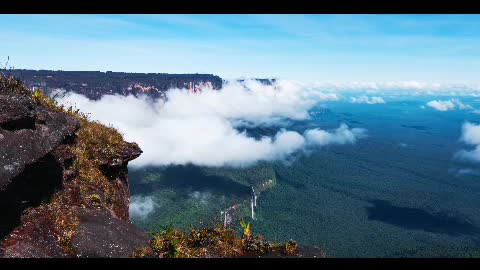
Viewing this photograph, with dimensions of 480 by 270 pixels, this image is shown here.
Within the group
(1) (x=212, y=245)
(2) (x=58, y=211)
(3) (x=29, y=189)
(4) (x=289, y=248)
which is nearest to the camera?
(3) (x=29, y=189)

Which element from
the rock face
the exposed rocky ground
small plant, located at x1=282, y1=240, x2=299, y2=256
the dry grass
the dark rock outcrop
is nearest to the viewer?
the rock face

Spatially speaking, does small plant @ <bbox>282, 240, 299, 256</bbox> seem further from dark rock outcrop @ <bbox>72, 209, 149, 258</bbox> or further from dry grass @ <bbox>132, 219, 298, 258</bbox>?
dark rock outcrop @ <bbox>72, 209, 149, 258</bbox>

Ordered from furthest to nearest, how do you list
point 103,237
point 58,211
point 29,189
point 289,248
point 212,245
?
point 289,248 < point 212,245 < point 58,211 < point 103,237 < point 29,189

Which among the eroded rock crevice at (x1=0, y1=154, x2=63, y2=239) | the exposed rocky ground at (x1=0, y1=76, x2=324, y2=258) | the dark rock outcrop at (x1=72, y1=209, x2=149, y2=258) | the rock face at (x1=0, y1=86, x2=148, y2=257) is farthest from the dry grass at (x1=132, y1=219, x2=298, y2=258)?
the eroded rock crevice at (x1=0, y1=154, x2=63, y2=239)

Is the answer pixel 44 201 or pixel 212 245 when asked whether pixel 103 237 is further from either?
pixel 212 245

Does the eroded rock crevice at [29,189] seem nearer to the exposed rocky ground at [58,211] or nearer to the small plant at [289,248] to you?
the exposed rocky ground at [58,211]

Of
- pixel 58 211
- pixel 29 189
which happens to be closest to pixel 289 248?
pixel 58 211

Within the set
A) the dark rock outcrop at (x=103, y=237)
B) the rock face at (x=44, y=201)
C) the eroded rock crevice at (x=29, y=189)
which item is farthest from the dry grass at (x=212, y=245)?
the eroded rock crevice at (x=29, y=189)
